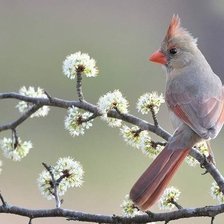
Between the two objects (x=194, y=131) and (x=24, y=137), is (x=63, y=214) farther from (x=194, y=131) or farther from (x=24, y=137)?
(x=24, y=137)

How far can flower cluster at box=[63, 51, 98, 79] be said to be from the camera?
125 inches

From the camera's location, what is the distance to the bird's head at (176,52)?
13.6 feet

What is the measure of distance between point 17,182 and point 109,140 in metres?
1.55

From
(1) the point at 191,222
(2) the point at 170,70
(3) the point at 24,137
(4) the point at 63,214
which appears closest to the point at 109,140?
(3) the point at 24,137

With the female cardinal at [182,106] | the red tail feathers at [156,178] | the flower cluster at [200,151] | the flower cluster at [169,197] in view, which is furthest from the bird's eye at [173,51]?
the flower cluster at [169,197]

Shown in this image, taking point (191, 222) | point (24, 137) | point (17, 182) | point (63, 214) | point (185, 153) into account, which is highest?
point (24, 137)

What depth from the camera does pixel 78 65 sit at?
3.18 meters

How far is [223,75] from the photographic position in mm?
10180

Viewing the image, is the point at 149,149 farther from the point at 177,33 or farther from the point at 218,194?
the point at 177,33

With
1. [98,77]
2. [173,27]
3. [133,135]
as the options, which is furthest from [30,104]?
[98,77]

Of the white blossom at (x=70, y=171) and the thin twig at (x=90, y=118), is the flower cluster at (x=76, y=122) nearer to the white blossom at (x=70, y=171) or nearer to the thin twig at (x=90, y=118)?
the thin twig at (x=90, y=118)

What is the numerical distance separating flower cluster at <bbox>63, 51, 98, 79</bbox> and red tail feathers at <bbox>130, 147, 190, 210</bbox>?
39 cm

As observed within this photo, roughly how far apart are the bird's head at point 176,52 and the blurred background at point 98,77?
2527 mm

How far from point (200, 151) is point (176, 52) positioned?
964 mm
